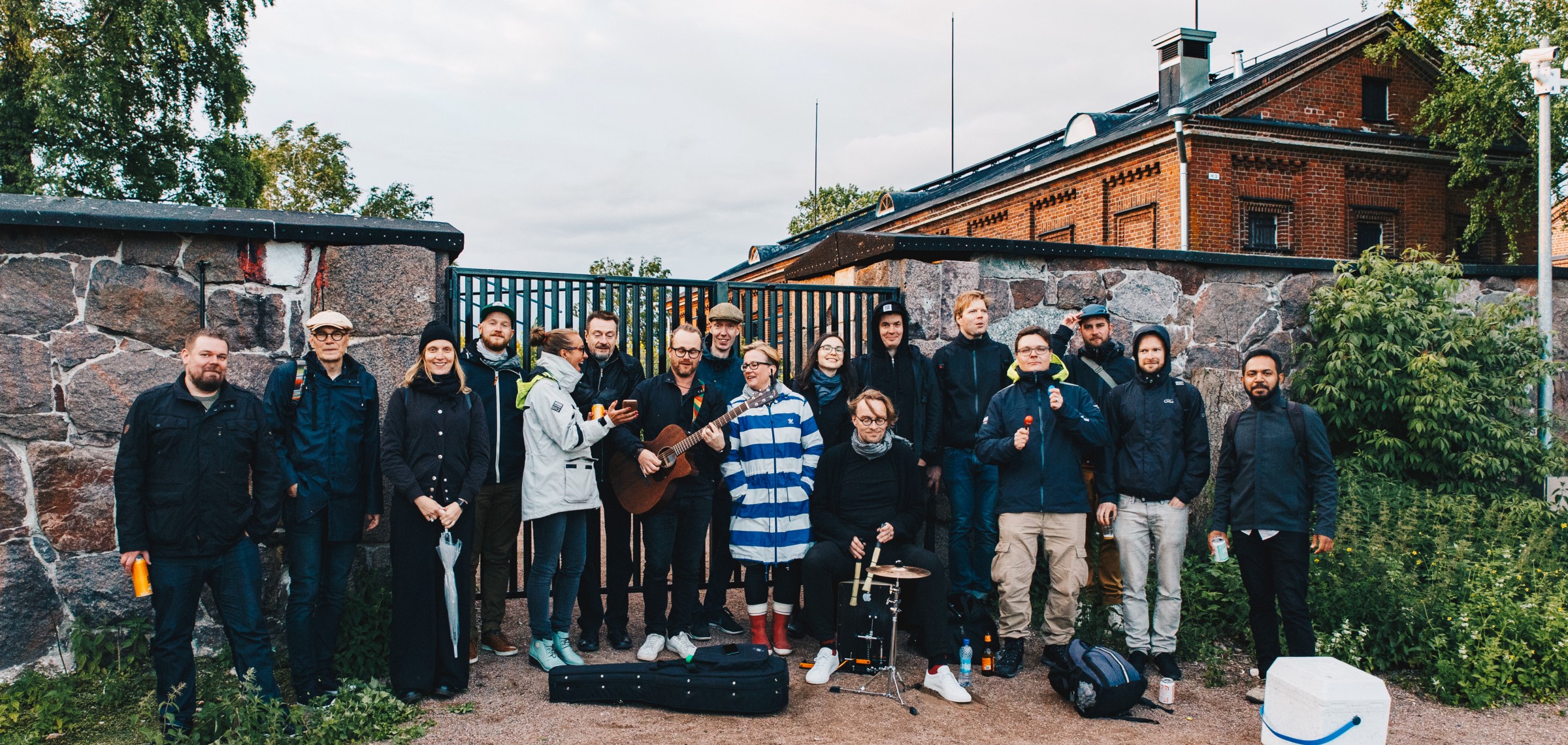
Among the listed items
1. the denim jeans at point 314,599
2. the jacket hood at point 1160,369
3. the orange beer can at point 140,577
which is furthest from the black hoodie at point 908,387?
the orange beer can at point 140,577

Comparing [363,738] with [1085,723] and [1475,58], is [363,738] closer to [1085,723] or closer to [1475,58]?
[1085,723]

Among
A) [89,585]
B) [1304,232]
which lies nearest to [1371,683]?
[89,585]

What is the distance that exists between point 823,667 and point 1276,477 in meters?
2.37

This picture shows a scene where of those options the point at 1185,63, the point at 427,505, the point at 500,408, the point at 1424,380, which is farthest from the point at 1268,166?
the point at 427,505

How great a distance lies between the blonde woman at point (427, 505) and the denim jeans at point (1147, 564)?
10.7 feet

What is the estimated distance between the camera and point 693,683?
4305 millimetres

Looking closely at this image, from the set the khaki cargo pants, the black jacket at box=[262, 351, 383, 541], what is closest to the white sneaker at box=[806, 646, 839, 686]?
A: the khaki cargo pants

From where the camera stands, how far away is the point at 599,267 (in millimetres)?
24141

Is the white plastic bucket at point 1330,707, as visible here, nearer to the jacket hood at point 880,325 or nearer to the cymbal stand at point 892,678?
the cymbal stand at point 892,678

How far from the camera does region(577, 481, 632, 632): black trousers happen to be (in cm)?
523

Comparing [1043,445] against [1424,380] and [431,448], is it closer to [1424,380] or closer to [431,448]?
[431,448]

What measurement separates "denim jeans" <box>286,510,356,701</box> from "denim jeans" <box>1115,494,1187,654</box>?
12.5 ft

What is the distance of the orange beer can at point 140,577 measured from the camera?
12.2ft

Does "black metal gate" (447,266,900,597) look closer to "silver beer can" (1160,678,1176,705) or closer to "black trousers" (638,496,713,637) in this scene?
"black trousers" (638,496,713,637)
